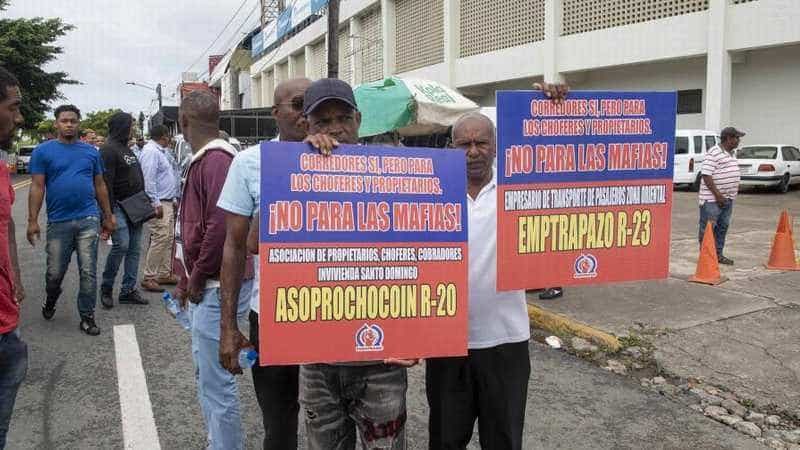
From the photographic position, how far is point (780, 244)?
793cm

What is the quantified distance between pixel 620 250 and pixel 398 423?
1120 millimetres

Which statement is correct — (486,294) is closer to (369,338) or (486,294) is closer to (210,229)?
(369,338)

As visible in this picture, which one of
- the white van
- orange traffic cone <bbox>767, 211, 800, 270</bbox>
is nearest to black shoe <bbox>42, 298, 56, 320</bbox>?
orange traffic cone <bbox>767, 211, 800, 270</bbox>

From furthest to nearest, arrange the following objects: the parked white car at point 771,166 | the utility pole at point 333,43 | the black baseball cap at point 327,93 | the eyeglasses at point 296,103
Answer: the parked white car at point 771,166 → the utility pole at point 333,43 → the eyeglasses at point 296,103 → the black baseball cap at point 327,93

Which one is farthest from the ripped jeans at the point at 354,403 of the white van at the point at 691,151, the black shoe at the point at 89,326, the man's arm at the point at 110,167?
the white van at the point at 691,151

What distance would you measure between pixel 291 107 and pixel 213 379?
1223mm

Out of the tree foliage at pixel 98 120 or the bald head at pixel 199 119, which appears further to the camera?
the tree foliage at pixel 98 120

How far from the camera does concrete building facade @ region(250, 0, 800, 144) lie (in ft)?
59.0

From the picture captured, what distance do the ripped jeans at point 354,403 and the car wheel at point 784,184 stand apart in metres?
19.3

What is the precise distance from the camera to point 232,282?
235cm

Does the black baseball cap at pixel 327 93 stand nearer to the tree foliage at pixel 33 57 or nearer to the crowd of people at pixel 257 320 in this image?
the crowd of people at pixel 257 320

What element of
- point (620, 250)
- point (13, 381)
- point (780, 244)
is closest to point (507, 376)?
point (620, 250)

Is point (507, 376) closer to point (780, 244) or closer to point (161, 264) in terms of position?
point (161, 264)

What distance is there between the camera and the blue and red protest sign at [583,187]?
7.94 feet
